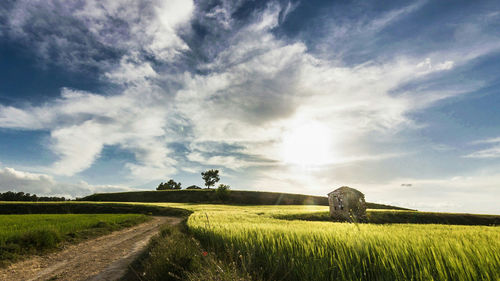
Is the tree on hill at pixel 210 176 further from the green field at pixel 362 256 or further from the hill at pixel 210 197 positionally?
the green field at pixel 362 256

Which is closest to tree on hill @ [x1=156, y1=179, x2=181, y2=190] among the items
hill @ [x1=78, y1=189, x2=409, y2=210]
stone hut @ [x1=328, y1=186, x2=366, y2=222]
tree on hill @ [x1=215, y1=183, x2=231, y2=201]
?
hill @ [x1=78, y1=189, x2=409, y2=210]

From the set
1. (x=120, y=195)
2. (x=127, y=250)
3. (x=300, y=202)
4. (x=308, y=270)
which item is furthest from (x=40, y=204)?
(x=300, y=202)

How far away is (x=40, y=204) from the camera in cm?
5262

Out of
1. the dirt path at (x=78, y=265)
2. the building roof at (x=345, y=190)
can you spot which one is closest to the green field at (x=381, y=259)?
the dirt path at (x=78, y=265)

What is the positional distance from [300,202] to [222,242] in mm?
85212

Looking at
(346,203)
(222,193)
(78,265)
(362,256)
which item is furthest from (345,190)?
(222,193)

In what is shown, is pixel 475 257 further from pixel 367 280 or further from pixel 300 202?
pixel 300 202

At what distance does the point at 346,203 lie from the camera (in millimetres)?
31844

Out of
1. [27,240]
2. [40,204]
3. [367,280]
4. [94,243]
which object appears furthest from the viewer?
[40,204]

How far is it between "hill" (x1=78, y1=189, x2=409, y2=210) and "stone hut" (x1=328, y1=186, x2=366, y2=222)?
5291 cm

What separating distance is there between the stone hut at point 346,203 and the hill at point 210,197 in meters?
52.9

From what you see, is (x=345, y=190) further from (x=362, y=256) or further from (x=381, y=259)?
(x=381, y=259)

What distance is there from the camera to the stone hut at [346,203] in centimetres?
3181

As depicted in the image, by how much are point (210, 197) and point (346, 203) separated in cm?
5932
